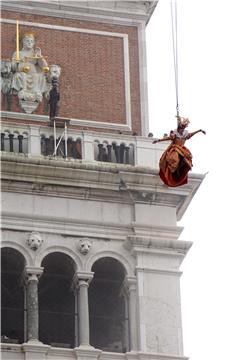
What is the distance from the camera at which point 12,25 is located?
4953 centimetres

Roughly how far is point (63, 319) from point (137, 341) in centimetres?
202

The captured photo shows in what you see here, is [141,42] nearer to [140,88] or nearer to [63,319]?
[140,88]

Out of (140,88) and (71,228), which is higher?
(140,88)

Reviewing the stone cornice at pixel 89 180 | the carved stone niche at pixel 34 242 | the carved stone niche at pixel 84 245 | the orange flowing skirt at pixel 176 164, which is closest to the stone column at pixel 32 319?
the carved stone niche at pixel 34 242

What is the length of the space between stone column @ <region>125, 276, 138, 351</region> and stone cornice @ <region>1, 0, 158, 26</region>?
7346 millimetres

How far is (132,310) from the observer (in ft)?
149

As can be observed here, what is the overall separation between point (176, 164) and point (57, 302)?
5.14 metres

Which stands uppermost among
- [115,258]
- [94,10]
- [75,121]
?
[94,10]

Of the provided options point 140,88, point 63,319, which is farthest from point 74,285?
point 140,88

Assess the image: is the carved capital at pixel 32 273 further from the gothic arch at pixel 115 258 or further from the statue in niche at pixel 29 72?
the statue in niche at pixel 29 72

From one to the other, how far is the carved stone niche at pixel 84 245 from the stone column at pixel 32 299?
3.40ft

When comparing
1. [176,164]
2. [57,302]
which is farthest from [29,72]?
[176,164]

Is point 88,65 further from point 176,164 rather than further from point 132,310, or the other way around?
point 176,164

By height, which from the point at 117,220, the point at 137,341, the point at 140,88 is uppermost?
the point at 140,88
